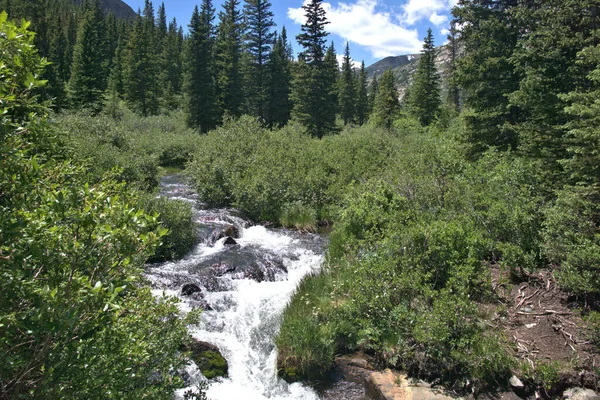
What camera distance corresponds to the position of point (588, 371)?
5973 mm

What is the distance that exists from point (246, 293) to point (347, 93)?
56.0 meters

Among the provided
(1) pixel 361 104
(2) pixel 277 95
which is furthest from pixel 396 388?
(1) pixel 361 104

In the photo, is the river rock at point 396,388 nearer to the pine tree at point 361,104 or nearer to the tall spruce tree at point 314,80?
the tall spruce tree at point 314,80

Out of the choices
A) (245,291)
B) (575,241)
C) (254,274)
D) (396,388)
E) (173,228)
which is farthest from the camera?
(173,228)

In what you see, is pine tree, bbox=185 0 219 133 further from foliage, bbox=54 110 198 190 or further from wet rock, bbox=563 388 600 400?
wet rock, bbox=563 388 600 400

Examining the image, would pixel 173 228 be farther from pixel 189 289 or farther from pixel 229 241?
pixel 189 289

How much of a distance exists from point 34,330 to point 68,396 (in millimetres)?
1085

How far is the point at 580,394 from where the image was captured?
5.75 m

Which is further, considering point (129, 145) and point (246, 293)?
point (129, 145)

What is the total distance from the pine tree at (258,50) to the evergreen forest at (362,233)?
19975 mm

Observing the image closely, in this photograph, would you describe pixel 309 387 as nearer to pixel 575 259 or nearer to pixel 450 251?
pixel 450 251

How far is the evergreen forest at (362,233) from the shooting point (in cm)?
271

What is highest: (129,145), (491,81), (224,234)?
(491,81)

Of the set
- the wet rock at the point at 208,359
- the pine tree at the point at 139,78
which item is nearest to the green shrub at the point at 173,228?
the wet rock at the point at 208,359
